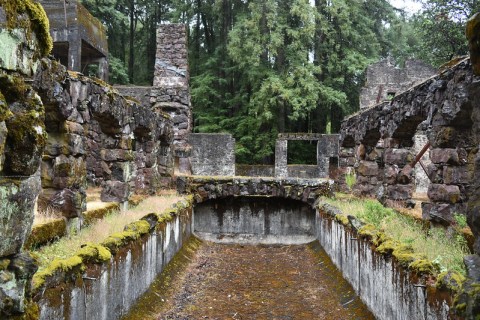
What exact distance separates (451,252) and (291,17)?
67.1 feet

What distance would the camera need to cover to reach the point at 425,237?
6539 millimetres

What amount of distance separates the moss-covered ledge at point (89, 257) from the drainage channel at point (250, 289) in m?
1.03

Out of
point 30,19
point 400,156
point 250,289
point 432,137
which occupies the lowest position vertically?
point 250,289

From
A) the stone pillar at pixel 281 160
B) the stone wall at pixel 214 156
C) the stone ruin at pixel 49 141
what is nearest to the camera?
the stone ruin at pixel 49 141

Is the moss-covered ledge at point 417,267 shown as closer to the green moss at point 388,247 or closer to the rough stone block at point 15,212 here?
the green moss at point 388,247

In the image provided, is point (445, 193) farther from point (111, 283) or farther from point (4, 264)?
point (4, 264)

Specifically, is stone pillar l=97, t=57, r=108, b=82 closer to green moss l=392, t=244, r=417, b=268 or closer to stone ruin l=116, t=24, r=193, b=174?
stone ruin l=116, t=24, r=193, b=174

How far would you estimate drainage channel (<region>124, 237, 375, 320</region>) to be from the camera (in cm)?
727

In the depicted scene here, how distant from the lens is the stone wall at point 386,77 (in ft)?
72.5

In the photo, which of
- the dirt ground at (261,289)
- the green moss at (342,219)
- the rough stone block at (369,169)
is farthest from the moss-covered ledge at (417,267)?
the rough stone block at (369,169)

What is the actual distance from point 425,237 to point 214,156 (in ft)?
40.9

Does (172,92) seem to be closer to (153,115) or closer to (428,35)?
(153,115)

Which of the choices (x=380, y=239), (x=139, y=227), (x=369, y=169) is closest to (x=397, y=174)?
(x=369, y=169)

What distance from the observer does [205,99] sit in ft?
80.5
